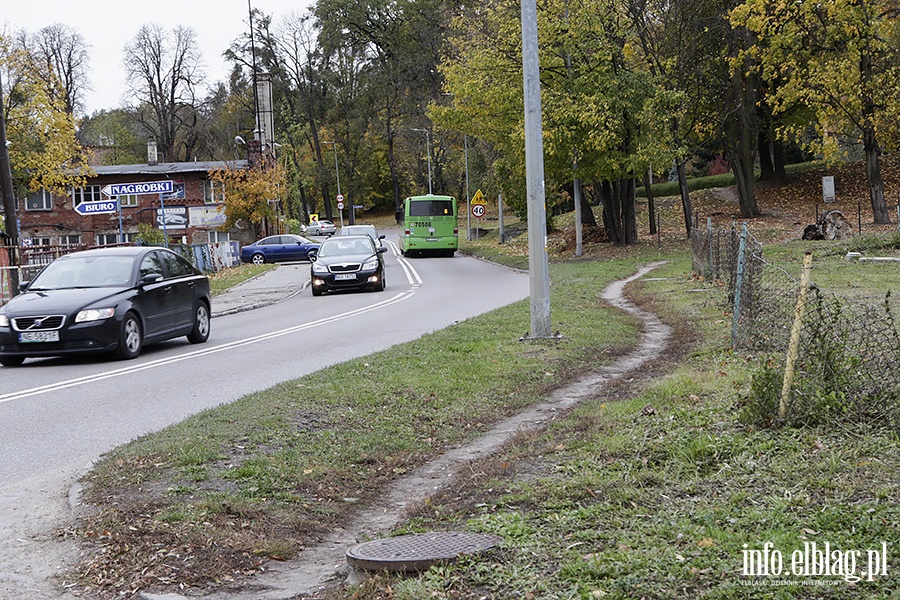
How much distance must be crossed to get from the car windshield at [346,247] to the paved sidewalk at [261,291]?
1.78 metres

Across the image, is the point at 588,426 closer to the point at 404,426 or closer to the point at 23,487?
the point at 404,426

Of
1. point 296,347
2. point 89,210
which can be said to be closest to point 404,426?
point 296,347

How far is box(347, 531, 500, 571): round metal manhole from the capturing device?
489cm

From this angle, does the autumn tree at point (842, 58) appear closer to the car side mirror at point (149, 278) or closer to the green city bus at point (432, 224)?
the green city bus at point (432, 224)

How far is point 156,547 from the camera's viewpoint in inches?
213

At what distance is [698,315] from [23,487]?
11672mm

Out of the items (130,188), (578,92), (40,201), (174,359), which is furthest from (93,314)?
(40,201)

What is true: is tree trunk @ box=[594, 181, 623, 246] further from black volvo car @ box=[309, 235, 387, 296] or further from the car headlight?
the car headlight

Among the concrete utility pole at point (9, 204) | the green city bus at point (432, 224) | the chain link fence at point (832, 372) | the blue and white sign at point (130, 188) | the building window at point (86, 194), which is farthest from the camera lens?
the building window at point (86, 194)

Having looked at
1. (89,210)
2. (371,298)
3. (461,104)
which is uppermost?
(461,104)

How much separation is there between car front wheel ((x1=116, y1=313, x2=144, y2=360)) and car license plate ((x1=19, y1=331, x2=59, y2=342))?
88 cm

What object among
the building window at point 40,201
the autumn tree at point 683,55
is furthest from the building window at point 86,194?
the autumn tree at point 683,55

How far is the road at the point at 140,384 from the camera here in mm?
6305

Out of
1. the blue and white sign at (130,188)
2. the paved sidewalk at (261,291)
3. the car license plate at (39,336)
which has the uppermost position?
the blue and white sign at (130,188)
